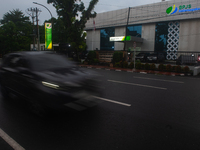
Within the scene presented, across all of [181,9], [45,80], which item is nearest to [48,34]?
[181,9]

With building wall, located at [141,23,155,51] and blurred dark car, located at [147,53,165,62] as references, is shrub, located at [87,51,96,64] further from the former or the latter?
building wall, located at [141,23,155,51]

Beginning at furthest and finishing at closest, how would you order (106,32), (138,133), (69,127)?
(106,32) → (69,127) → (138,133)

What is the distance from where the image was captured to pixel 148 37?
29.4 metres

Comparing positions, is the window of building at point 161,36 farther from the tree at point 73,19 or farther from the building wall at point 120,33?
the tree at point 73,19

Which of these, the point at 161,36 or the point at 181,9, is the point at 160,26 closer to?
the point at 161,36

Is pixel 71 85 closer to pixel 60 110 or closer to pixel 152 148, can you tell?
pixel 60 110

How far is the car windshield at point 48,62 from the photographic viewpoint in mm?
4639

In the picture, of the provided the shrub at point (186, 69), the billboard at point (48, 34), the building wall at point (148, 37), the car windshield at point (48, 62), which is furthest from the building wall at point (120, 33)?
Answer: the car windshield at point (48, 62)

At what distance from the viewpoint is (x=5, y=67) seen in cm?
543

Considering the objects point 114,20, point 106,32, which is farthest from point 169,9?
point 106,32

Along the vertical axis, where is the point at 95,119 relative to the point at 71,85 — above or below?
below

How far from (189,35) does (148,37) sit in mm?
6690

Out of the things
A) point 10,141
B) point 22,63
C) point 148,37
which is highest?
point 148,37

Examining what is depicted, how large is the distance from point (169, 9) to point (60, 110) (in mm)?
28045
